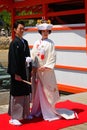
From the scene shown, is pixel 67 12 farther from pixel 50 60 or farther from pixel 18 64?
pixel 18 64

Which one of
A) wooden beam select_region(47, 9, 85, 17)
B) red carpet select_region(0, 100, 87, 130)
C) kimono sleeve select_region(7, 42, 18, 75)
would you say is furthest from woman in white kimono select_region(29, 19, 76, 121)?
wooden beam select_region(47, 9, 85, 17)

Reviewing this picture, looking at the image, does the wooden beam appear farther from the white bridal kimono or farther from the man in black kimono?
the man in black kimono

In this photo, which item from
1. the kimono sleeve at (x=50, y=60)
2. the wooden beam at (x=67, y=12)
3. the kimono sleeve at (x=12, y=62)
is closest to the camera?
the kimono sleeve at (x=12, y=62)

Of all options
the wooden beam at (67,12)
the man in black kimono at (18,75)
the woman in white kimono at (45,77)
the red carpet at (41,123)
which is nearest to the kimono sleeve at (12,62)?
the man in black kimono at (18,75)

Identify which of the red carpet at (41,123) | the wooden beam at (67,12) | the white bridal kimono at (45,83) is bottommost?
the red carpet at (41,123)

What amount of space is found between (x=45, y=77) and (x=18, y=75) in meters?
0.53

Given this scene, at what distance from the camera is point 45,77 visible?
18.9 feet

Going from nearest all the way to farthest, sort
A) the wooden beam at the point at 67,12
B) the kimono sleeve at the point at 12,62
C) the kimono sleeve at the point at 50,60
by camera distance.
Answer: the kimono sleeve at the point at 12,62 < the kimono sleeve at the point at 50,60 < the wooden beam at the point at 67,12

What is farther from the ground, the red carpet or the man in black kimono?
the man in black kimono

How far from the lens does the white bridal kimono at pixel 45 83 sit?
566cm

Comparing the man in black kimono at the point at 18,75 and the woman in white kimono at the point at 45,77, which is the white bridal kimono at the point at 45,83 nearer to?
the woman in white kimono at the point at 45,77

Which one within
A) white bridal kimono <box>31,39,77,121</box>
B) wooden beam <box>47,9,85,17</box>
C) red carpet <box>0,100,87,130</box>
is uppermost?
wooden beam <box>47,9,85,17</box>

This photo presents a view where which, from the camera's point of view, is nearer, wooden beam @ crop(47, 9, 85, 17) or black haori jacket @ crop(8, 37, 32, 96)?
black haori jacket @ crop(8, 37, 32, 96)

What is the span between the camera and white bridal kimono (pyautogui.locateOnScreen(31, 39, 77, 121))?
18.6 ft
